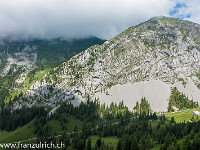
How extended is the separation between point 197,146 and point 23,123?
561 ft

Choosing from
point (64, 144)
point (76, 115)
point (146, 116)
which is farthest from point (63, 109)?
point (146, 116)

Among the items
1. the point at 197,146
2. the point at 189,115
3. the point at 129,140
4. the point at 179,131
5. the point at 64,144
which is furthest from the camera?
the point at 189,115

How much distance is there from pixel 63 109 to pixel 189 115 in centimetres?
16694

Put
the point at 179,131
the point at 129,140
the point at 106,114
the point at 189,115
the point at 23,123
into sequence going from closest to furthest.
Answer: the point at 129,140 < the point at 179,131 < the point at 23,123 < the point at 189,115 < the point at 106,114

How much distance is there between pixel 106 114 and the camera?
7362 inches

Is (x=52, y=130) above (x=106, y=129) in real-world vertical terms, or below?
below

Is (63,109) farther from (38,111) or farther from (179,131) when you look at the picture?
(179,131)

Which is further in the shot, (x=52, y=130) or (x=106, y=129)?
(x=52, y=130)

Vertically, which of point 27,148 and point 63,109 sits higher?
point 63,109

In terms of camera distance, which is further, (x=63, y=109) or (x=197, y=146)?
(x=63, y=109)

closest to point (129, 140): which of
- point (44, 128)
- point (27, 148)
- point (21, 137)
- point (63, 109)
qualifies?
point (27, 148)

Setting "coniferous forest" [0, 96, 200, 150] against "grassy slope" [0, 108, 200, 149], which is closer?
"coniferous forest" [0, 96, 200, 150]

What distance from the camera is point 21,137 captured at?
135625mm

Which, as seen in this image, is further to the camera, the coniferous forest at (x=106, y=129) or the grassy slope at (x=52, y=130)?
the grassy slope at (x=52, y=130)
